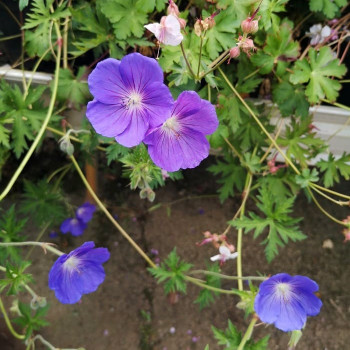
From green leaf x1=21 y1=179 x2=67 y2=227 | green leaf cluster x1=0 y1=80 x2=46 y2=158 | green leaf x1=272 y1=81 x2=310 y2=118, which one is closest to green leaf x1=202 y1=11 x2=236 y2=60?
green leaf x1=272 y1=81 x2=310 y2=118

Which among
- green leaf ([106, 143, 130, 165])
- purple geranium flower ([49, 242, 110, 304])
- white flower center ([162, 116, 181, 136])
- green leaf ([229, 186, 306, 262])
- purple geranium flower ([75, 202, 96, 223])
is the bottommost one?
purple geranium flower ([75, 202, 96, 223])

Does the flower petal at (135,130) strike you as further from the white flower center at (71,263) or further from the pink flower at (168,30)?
the white flower center at (71,263)

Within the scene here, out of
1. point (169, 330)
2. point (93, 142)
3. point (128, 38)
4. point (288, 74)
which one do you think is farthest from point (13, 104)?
point (169, 330)

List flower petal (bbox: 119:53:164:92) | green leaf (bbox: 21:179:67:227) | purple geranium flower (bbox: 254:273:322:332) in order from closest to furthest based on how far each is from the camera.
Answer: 1. flower petal (bbox: 119:53:164:92)
2. purple geranium flower (bbox: 254:273:322:332)
3. green leaf (bbox: 21:179:67:227)

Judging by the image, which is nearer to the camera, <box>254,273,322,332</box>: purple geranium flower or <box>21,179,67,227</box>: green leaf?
<box>254,273,322,332</box>: purple geranium flower

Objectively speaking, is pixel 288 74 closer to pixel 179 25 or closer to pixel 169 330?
pixel 179 25

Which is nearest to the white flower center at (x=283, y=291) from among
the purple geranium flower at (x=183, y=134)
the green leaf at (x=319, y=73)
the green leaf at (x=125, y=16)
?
the purple geranium flower at (x=183, y=134)

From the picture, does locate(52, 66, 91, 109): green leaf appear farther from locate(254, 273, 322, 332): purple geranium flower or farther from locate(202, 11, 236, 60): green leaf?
locate(254, 273, 322, 332): purple geranium flower

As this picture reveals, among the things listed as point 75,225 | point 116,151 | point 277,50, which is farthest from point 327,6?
point 75,225
